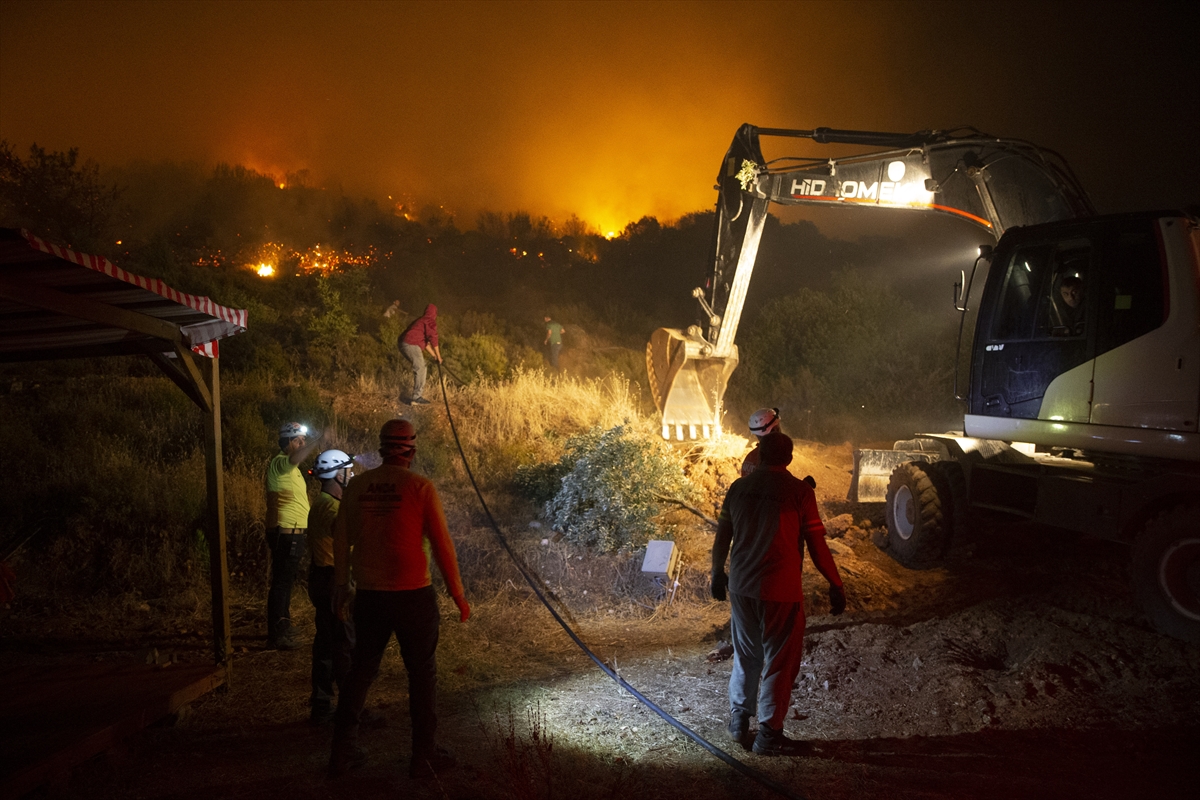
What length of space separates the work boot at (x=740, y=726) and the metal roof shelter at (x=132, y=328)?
369cm

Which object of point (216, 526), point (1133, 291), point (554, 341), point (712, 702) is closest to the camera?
point (712, 702)

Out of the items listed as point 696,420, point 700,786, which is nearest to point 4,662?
point 700,786

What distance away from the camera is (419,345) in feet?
43.9

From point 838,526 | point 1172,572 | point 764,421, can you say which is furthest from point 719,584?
point 838,526

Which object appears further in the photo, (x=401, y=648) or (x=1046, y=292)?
(x=1046, y=292)

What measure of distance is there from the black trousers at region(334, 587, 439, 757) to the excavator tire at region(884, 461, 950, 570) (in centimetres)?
585

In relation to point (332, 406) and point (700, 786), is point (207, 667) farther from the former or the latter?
point (332, 406)

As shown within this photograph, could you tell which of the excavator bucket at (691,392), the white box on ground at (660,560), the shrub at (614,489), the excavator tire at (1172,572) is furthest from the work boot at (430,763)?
the excavator bucket at (691,392)

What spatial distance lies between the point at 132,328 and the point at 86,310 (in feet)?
1.41

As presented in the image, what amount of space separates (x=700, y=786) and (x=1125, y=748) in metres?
2.49

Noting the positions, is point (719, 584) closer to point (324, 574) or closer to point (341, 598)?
point (341, 598)

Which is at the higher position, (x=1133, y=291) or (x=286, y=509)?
(x=1133, y=291)

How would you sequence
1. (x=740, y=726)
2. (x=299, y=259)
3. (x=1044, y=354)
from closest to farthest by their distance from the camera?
(x=740, y=726) < (x=1044, y=354) < (x=299, y=259)

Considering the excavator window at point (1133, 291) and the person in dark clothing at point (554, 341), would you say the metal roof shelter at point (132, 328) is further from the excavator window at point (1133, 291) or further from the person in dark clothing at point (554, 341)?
the person in dark clothing at point (554, 341)
